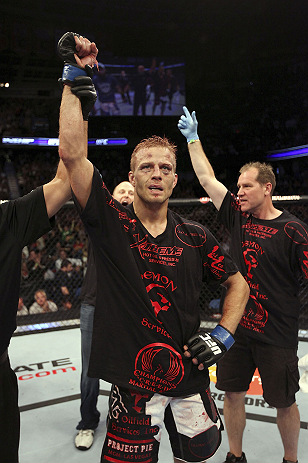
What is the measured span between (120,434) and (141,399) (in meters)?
0.15

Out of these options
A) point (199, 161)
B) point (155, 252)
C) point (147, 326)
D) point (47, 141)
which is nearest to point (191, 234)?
point (155, 252)

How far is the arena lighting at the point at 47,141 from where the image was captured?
13.4 metres

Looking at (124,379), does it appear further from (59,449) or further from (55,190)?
(59,449)

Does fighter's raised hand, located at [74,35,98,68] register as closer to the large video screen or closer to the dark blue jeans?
the dark blue jeans

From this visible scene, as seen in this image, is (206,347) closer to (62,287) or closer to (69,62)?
(69,62)

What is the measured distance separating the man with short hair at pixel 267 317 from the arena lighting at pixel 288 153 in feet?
33.8

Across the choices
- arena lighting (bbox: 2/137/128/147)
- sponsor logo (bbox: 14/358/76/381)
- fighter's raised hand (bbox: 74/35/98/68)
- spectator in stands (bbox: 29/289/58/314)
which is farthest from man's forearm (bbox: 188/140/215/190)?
arena lighting (bbox: 2/137/128/147)

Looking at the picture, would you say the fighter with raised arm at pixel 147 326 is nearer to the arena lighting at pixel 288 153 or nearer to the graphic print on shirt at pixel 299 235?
the graphic print on shirt at pixel 299 235

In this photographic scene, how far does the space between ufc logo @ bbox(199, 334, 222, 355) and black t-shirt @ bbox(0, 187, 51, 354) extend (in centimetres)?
76

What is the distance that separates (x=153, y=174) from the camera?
156 centimetres

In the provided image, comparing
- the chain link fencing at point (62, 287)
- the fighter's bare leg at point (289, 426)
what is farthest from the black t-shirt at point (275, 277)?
the chain link fencing at point (62, 287)

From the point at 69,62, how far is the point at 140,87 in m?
14.1

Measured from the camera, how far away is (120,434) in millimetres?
1449

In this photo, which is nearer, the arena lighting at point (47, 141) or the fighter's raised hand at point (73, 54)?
the fighter's raised hand at point (73, 54)
